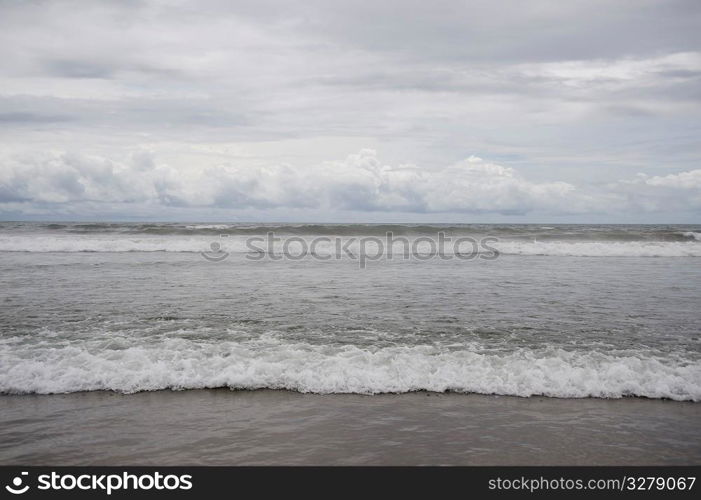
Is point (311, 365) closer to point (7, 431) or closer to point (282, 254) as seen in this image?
point (7, 431)

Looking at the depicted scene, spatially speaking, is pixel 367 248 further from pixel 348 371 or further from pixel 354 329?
pixel 348 371

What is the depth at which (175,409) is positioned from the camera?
5.03m

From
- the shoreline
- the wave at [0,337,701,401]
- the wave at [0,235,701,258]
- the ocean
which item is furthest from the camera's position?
the wave at [0,235,701,258]

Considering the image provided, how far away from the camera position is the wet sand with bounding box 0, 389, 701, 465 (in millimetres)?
4039

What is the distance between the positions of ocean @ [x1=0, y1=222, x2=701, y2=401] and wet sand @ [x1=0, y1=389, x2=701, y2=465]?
1.05ft

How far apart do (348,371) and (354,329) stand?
1.97 metres

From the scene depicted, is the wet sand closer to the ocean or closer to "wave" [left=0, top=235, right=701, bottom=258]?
the ocean

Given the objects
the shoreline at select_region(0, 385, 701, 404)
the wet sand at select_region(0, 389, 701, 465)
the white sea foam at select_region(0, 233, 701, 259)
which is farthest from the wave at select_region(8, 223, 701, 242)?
the wet sand at select_region(0, 389, 701, 465)

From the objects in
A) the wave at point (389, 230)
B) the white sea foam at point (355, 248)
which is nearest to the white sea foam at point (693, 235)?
the wave at point (389, 230)

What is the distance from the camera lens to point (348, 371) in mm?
5895

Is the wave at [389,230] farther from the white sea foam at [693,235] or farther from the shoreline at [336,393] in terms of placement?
the shoreline at [336,393]

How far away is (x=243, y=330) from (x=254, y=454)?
378cm
